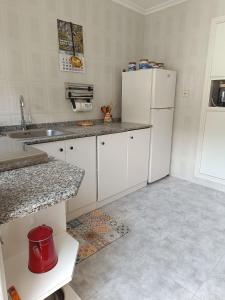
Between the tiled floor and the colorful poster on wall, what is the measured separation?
169cm

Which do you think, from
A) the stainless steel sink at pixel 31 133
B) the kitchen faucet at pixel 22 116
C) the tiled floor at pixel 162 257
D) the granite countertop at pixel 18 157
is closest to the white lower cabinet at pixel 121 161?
the tiled floor at pixel 162 257

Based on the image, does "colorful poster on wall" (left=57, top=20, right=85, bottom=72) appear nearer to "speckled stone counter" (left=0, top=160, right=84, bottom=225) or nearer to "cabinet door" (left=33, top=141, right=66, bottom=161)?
"cabinet door" (left=33, top=141, right=66, bottom=161)

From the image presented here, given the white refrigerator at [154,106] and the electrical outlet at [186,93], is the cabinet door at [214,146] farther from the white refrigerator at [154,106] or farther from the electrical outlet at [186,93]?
the white refrigerator at [154,106]

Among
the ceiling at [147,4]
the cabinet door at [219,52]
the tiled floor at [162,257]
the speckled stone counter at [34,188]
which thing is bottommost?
the tiled floor at [162,257]

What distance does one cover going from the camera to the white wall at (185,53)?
2.62m

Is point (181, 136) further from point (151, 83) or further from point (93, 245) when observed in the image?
point (93, 245)

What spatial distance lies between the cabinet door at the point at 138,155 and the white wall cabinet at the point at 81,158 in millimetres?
558

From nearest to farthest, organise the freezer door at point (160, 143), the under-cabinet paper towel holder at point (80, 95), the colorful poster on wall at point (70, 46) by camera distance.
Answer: the colorful poster on wall at point (70, 46)
the under-cabinet paper towel holder at point (80, 95)
the freezer door at point (160, 143)

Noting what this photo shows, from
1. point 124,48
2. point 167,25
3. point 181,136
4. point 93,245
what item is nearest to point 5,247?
point 93,245

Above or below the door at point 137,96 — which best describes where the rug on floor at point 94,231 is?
below

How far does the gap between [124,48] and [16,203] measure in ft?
9.58

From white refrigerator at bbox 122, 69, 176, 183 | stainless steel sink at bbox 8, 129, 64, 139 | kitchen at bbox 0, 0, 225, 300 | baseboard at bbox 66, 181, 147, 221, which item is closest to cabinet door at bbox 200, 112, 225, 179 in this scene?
kitchen at bbox 0, 0, 225, 300

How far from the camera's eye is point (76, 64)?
2.46m

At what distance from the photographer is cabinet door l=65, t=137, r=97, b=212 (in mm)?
1942
